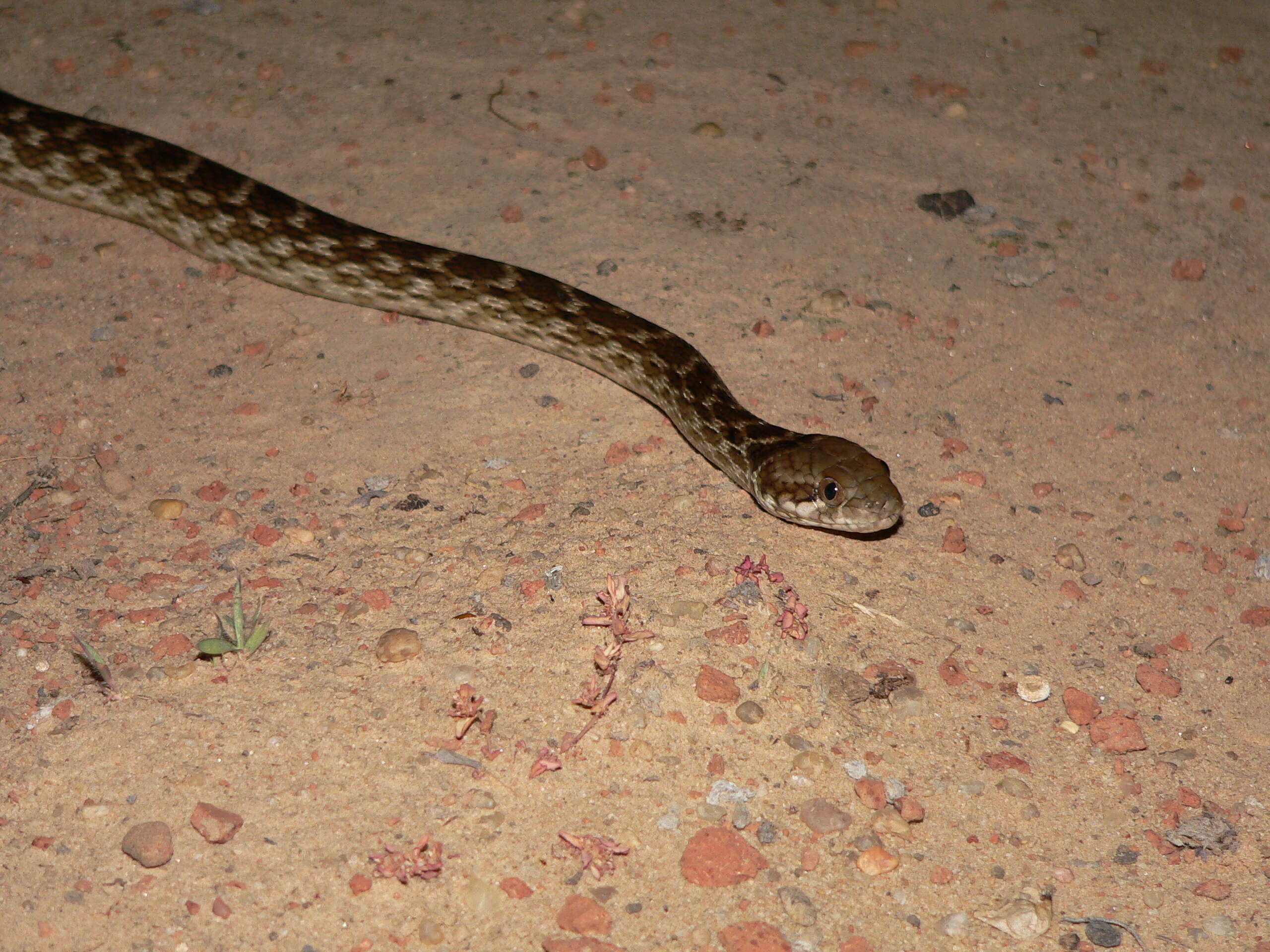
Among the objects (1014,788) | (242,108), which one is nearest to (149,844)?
(1014,788)

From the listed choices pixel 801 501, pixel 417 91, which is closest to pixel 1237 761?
pixel 801 501

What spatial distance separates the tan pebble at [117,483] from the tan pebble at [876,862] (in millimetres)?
3090

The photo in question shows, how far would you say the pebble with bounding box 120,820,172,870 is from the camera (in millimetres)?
3008

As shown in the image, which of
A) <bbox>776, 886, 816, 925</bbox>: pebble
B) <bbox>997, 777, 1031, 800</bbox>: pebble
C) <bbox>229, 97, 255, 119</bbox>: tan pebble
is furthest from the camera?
<bbox>229, 97, 255, 119</bbox>: tan pebble

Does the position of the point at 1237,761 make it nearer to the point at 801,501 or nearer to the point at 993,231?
the point at 801,501

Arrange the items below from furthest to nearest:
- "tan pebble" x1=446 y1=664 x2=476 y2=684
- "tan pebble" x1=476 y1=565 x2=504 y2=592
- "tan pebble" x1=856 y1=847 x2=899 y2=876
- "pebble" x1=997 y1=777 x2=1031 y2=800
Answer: "tan pebble" x1=476 y1=565 x2=504 y2=592, "tan pebble" x1=446 y1=664 x2=476 y2=684, "pebble" x1=997 y1=777 x2=1031 y2=800, "tan pebble" x1=856 y1=847 x2=899 y2=876

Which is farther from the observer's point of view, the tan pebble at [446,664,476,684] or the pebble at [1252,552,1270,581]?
the pebble at [1252,552,1270,581]

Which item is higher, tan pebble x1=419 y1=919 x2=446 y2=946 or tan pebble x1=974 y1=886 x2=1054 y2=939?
tan pebble x1=419 y1=919 x2=446 y2=946

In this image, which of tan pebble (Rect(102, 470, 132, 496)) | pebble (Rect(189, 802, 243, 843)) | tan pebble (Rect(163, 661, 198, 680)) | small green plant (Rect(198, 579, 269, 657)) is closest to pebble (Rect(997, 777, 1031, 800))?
pebble (Rect(189, 802, 243, 843))

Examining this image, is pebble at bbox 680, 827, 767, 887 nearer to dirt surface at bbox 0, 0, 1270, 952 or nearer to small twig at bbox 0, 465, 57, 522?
dirt surface at bbox 0, 0, 1270, 952

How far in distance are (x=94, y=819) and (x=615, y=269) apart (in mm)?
3449

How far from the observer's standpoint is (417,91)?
20.8 ft

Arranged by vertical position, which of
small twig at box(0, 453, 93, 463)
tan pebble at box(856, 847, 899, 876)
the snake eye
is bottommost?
tan pebble at box(856, 847, 899, 876)

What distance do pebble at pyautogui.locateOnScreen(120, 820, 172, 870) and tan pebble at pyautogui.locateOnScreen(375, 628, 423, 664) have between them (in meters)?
0.84
